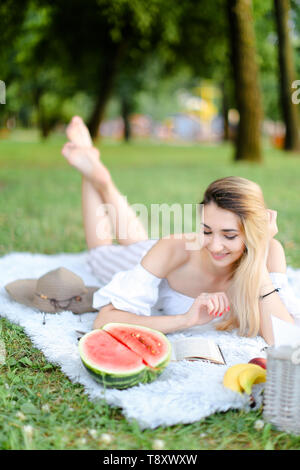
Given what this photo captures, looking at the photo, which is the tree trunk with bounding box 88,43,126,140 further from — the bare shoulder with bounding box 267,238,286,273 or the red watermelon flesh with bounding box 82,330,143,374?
the red watermelon flesh with bounding box 82,330,143,374

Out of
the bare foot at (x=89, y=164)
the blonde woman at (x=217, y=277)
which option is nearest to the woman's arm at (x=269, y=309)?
the blonde woman at (x=217, y=277)

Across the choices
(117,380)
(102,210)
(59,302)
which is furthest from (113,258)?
(117,380)

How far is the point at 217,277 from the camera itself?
10.3ft

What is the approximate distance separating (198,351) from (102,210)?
1.97 meters

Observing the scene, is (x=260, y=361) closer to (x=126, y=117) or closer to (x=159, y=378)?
(x=159, y=378)

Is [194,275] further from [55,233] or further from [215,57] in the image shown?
[215,57]

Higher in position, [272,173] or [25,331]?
[272,173]

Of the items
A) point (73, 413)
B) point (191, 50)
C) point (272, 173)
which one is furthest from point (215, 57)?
point (73, 413)

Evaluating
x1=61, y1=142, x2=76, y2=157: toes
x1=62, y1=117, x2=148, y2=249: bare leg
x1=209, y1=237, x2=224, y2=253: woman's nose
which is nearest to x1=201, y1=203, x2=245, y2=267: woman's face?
x1=209, y1=237, x2=224, y2=253: woman's nose

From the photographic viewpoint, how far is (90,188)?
14.5 feet

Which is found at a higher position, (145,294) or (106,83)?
(106,83)

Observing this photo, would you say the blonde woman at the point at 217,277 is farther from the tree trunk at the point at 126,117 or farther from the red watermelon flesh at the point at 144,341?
the tree trunk at the point at 126,117

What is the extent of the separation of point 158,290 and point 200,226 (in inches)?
24.7

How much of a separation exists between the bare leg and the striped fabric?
0.40 feet
